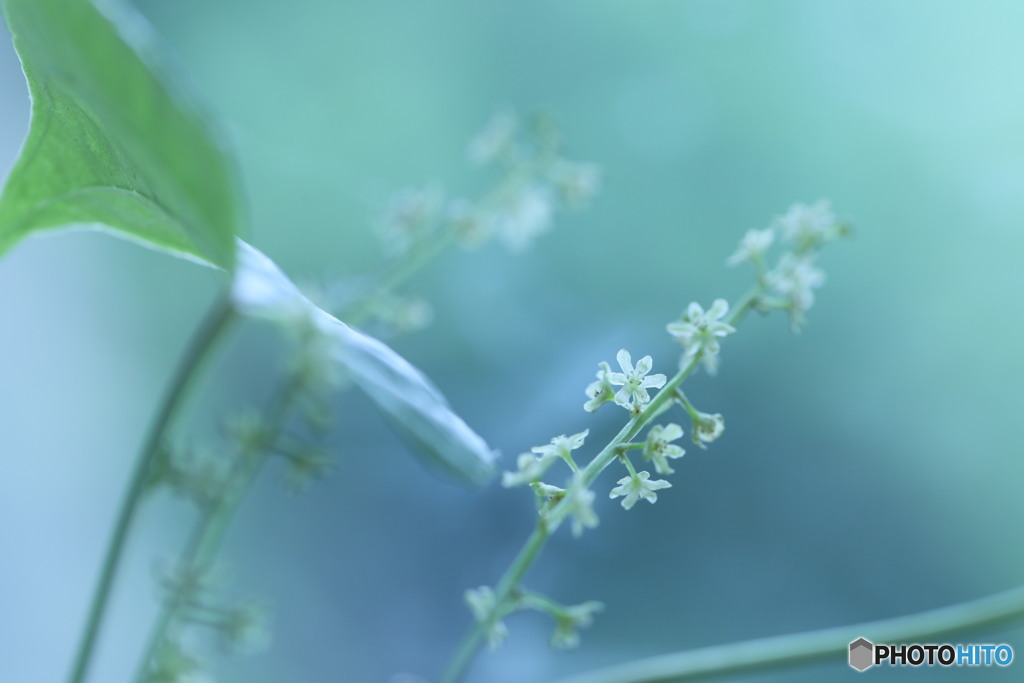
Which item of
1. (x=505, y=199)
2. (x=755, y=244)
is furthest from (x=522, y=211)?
(x=755, y=244)

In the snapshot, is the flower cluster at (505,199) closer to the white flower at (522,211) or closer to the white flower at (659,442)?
the white flower at (522,211)

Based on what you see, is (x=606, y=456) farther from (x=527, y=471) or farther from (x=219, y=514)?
(x=219, y=514)

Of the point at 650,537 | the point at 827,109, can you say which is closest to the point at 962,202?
the point at 827,109

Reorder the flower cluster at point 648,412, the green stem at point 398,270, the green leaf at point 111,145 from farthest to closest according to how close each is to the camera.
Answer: the green stem at point 398,270 → the flower cluster at point 648,412 → the green leaf at point 111,145

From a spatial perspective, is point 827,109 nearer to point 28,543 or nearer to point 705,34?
point 705,34

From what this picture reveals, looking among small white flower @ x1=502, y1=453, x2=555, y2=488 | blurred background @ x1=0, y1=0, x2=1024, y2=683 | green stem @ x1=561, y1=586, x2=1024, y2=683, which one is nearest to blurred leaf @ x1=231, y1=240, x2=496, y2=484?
small white flower @ x1=502, y1=453, x2=555, y2=488

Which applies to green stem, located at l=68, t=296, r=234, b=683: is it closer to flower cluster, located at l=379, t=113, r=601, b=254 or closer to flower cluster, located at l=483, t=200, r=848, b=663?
flower cluster, located at l=483, t=200, r=848, b=663

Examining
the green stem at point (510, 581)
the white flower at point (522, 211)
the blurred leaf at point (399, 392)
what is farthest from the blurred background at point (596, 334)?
the blurred leaf at point (399, 392)
